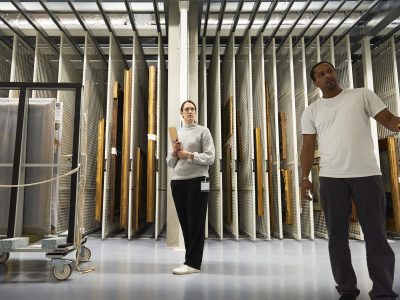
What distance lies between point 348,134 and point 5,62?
6.25m

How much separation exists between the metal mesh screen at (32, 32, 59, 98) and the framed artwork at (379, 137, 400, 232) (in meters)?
5.98

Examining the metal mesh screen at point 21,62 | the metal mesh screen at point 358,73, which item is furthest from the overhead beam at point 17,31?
the metal mesh screen at point 358,73

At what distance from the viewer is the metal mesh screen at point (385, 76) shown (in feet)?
19.2

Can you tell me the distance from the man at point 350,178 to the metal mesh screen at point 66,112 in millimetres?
3587

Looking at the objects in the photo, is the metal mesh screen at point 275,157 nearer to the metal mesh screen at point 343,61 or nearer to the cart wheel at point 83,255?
the metal mesh screen at point 343,61

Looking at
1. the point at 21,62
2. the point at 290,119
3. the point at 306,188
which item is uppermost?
the point at 21,62

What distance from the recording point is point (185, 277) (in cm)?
281

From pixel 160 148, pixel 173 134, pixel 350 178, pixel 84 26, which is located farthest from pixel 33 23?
pixel 350 178

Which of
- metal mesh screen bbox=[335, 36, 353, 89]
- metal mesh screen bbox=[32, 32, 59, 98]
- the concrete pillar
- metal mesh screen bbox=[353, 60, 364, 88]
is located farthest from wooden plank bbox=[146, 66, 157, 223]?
metal mesh screen bbox=[353, 60, 364, 88]

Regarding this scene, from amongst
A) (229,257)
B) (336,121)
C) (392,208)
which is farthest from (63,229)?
(392,208)

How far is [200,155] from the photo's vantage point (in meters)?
2.95

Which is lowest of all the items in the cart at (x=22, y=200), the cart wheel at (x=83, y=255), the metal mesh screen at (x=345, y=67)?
the cart wheel at (x=83, y=255)

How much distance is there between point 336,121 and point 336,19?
4118 millimetres

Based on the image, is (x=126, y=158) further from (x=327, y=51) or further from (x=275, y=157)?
(x=327, y=51)
